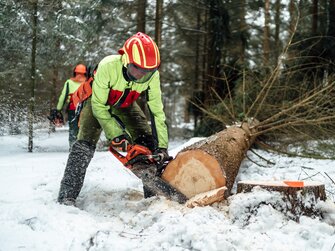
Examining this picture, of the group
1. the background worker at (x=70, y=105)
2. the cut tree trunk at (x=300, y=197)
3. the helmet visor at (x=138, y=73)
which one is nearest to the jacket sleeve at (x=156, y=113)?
the helmet visor at (x=138, y=73)

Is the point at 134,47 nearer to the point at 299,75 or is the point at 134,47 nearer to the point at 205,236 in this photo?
the point at 205,236

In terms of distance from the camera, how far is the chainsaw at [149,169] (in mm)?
→ 3244

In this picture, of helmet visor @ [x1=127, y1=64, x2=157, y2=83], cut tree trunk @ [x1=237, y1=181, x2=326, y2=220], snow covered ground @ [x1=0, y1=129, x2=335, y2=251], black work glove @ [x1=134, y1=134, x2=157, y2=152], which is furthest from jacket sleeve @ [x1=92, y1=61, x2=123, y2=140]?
cut tree trunk @ [x1=237, y1=181, x2=326, y2=220]

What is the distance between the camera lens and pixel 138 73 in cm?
334

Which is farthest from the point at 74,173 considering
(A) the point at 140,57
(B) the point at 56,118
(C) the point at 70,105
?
(C) the point at 70,105

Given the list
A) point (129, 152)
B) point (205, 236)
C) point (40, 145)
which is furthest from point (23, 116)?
point (205, 236)

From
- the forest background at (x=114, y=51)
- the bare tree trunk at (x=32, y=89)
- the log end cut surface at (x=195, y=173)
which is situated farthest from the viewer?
the bare tree trunk at (x=32, y=89)

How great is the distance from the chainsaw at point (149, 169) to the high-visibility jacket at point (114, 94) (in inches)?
10.0

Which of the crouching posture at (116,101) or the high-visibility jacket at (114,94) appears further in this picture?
the high-visibility jacket at (114,94)

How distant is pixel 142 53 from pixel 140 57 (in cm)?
4

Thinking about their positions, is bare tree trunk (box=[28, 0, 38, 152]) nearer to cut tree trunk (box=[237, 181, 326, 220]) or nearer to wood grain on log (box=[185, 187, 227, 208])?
wood grain on log (box=[185, 187, 227, 208])

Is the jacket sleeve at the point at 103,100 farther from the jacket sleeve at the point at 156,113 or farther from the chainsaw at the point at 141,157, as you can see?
the jacket sleeve at the point at 156,113

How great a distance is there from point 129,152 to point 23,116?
18.6ft

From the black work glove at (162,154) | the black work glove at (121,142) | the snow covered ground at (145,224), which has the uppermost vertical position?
the black work glove at (121,142)
